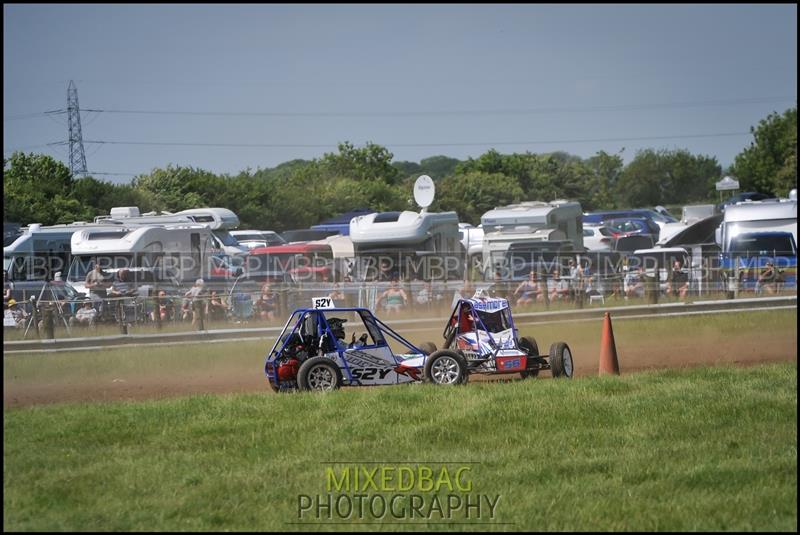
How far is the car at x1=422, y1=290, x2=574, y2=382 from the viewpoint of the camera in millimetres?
14047

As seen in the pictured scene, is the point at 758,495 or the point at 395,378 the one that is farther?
the point at 395,378

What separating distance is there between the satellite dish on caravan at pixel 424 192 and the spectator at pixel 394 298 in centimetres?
440

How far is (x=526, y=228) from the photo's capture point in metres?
28.2

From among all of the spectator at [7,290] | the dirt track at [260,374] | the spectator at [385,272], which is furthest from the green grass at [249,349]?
the spectator at [385,272]

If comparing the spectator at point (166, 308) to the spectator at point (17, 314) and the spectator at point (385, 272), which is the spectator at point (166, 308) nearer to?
the spectator at point (17, 314)

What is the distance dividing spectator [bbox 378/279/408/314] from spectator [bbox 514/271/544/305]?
10.6ft

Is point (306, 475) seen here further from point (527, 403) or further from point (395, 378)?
point (395, 378)

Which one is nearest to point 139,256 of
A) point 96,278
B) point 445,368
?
point 96,278

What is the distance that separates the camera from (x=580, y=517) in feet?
23.7

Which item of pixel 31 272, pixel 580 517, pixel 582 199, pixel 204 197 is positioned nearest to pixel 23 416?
pixel 580 517

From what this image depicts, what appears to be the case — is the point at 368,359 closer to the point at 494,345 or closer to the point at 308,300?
the point at 494,345

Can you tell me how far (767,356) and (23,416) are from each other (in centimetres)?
1253

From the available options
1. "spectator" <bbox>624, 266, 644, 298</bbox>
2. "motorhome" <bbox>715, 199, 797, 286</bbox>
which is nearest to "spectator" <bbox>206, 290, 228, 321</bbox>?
"spectator" <bbox>624, 266, 644, 298</bbox>

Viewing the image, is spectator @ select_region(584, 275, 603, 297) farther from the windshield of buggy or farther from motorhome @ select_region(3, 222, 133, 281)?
motorhome @ select_region(3, 222, 133, 281)
